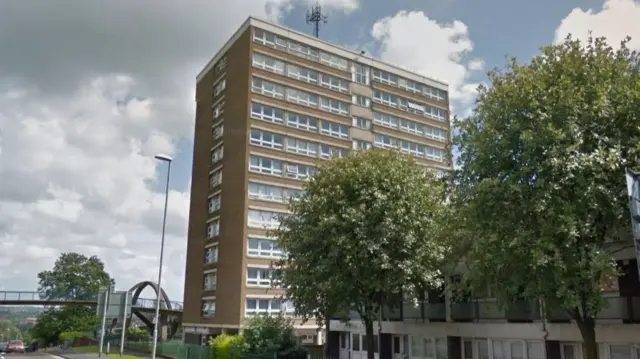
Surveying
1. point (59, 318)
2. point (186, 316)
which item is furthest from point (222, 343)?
point (59, 318)

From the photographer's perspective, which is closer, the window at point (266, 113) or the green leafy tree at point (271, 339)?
the green leafy tree at point (271, 339)

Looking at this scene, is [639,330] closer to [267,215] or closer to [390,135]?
[267,215]

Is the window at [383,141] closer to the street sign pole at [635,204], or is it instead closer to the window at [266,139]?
the window at [266,139]

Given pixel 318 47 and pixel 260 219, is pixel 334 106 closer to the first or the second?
pixel 318 47

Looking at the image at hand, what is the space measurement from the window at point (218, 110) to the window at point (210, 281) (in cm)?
1739

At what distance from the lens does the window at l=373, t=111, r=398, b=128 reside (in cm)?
6322

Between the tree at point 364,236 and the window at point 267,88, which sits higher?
the window at point 267,88

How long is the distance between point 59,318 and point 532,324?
74.6 meters

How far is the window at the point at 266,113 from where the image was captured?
53844 millimetres

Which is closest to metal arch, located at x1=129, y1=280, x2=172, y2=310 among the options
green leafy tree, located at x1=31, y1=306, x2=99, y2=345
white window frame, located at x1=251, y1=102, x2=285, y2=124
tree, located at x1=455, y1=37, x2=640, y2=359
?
green leafy tree, located at x1=31, y1=306, x2=99, y2=345

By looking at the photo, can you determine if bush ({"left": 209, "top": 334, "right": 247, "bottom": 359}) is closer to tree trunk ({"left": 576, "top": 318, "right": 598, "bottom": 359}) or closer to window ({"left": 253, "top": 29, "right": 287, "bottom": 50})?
tree trunk ({"left": 576, "top": 318, "right": 598, "bottom": 359})

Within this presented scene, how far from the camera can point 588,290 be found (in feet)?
49.5

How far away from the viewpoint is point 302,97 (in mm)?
57844

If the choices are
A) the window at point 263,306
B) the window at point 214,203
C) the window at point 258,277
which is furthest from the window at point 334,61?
the window at point 263,306
